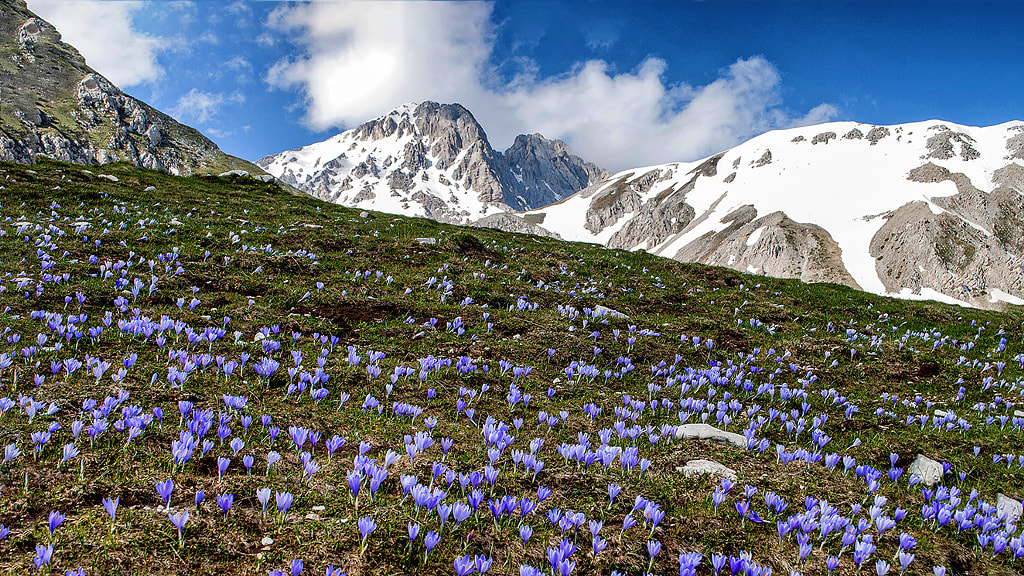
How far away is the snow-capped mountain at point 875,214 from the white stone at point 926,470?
123m

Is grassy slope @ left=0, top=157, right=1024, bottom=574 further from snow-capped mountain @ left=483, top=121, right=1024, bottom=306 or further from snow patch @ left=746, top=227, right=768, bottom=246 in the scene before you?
snow patch @ left=746, top=227, right=768, bottom=246

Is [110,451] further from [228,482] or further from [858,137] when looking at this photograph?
[858,137]

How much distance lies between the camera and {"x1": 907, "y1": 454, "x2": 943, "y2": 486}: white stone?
4.74 meters

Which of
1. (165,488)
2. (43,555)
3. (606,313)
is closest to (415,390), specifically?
(165,488)

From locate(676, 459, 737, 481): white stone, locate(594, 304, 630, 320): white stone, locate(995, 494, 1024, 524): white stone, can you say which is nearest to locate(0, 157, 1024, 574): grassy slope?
locate(676, 459, 737, 481): white stone

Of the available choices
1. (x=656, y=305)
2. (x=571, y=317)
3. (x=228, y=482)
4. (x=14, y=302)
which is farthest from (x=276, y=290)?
(x=656, y=305)

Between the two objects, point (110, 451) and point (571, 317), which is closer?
point (110, 451)

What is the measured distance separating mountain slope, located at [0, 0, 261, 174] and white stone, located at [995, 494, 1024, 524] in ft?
386

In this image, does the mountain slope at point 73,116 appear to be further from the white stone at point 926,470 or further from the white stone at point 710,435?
the white stone at point 926,470

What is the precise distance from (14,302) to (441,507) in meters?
7.17

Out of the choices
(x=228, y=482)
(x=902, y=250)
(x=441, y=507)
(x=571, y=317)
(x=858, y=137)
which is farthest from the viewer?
(x=858, y=137)

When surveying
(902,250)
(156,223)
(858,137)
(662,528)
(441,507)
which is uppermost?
(858,137)

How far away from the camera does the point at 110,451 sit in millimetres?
3426

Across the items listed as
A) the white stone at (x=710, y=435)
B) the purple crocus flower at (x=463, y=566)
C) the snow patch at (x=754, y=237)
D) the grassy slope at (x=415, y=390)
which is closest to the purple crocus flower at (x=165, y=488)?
the grassy slope at (x=415, y=390)
